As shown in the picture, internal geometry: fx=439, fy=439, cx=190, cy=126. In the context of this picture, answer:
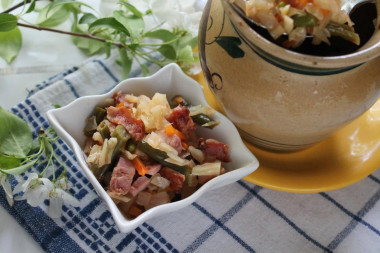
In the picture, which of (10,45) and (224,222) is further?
(10,45)

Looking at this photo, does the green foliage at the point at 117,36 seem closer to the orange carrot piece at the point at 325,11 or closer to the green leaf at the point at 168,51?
the green leaf at the point at 168,51

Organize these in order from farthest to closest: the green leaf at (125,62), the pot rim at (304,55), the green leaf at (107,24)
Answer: the green leaf at (125,62), the green leaf at (107,24), the pot rim at (304,55)

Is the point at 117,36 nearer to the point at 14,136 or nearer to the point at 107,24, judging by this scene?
the point at 107,24

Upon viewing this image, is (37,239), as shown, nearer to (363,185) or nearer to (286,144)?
(286,144)

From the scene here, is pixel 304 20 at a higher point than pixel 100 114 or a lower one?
higher

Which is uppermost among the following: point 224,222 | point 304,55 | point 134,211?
point 304,55

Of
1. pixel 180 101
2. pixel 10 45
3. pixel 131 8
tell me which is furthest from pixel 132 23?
pixel 10 45

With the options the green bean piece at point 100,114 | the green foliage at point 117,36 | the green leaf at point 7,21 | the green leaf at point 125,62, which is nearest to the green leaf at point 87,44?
the green foliage at point 117,36

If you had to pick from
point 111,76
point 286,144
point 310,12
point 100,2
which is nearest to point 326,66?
point 310,12

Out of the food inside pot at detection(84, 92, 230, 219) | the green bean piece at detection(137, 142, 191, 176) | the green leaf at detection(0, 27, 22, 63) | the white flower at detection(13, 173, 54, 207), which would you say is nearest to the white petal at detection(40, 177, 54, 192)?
the white flower at detection(13, 173, 54, 207)
